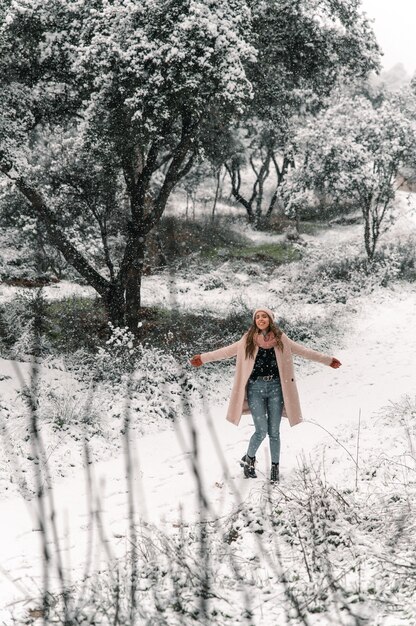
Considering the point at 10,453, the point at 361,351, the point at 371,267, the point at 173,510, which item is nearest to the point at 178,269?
the point at 371,267

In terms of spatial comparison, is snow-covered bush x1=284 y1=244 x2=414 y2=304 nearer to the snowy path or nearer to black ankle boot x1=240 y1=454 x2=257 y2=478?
the snowy path

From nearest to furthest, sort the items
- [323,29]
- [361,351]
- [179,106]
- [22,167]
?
[179,106]
[22,167]
[323,29]
[361,351]

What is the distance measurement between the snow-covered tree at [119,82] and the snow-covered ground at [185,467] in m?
3.60

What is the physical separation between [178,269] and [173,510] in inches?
618

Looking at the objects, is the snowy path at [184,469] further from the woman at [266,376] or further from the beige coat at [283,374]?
the beige coat at [283,374]

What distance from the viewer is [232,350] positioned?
5.77 metres

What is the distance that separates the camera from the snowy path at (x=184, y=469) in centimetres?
465

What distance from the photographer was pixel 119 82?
8578 millimetres

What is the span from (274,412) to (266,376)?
0.40m

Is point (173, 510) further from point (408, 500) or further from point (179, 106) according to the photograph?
point (179, 106)

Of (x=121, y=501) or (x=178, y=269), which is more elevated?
(x=178, y=269)

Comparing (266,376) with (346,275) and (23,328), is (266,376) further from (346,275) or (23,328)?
(346,275)

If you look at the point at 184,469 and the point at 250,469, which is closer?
the point at 250,469

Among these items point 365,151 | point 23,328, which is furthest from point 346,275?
point 23,328
